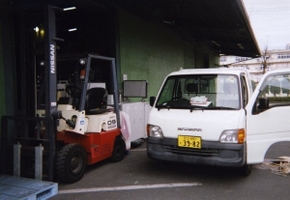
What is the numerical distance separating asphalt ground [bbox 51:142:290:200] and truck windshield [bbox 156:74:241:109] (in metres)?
1.31

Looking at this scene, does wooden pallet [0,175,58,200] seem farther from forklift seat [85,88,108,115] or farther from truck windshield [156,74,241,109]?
truck windshield [156,74,241,109]

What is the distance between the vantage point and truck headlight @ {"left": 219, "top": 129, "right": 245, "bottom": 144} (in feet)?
14.9

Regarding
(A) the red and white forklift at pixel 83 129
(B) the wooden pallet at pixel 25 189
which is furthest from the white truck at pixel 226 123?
(B) the wooden pallet at pixel 25 189

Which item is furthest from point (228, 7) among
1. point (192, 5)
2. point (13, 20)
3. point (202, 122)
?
point (13, 20)

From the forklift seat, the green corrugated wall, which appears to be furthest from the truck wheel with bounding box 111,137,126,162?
the green corrugated wall

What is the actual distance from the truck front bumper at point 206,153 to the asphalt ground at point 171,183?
427mm

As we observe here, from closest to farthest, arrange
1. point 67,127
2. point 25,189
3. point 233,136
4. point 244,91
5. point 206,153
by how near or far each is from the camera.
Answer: point 25,189, point 233,136, point 206,153, point 67,127, point 244,91

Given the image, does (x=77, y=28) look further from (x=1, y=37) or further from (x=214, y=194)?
(x=214, y=194)

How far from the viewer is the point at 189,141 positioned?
4758 mm

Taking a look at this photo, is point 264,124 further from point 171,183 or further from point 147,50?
point 147,50

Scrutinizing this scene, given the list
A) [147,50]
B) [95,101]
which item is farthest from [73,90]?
[147,50]

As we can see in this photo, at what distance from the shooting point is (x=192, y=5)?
30.6ft

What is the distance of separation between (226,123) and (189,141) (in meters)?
0.69

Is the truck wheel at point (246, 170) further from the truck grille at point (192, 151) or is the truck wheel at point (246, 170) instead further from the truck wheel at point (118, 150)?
the truck wheel at point (118, 150)
